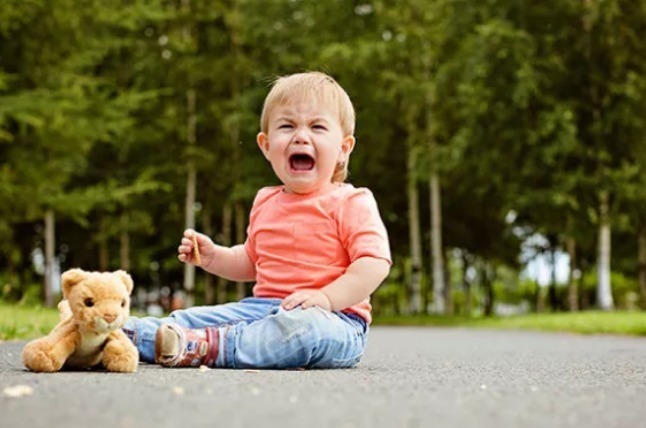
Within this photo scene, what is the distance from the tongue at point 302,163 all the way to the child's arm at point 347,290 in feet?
1.96

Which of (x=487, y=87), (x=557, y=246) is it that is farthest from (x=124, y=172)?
(x=557, y=246)

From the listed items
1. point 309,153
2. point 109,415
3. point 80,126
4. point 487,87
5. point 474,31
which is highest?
point 474,31

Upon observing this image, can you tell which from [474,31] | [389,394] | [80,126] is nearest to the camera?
[389,394]

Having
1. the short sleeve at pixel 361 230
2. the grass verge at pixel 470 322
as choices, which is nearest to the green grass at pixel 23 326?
the grass verge at pixel 470 322

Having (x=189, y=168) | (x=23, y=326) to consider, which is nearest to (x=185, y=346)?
(x=23, y=326)

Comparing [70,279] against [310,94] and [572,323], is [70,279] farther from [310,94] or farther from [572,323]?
[572,323]

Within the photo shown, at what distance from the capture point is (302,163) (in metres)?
4.82

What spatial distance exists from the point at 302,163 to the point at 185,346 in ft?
3.66

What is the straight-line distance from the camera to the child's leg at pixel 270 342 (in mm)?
4242

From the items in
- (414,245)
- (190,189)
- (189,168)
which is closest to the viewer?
(190,189)

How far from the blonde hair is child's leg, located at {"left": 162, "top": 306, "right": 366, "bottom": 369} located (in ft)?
3.48

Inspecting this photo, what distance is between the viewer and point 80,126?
1755cm

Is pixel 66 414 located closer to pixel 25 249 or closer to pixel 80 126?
pixel 80 126

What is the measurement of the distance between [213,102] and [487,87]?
7628mm
